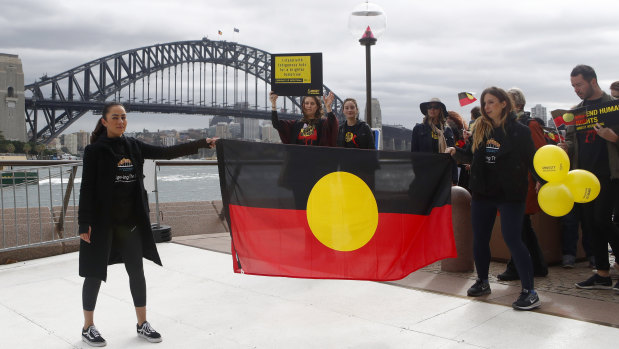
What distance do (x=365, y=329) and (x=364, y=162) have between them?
111 centimetres

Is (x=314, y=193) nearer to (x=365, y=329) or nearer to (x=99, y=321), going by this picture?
(x=365, y=329)

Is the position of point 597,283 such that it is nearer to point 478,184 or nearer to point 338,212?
point 478,184

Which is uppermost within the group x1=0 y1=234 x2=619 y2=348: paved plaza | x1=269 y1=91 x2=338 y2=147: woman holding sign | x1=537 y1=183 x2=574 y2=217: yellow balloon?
x1=269 y1=91 x2=338 y2=147: woman holding sign

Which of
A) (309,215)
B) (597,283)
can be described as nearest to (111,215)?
(309,215)

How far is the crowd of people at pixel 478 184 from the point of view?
3180 mm

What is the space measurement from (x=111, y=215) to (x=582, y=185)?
313cm

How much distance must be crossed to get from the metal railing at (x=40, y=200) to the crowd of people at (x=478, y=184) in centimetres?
294

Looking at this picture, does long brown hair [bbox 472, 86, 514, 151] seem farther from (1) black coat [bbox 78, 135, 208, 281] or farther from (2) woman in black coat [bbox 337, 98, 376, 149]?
(1) black coat [bbox 78, 135, 208, 281]

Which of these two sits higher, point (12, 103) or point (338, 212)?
point (12, 103)

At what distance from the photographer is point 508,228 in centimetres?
372

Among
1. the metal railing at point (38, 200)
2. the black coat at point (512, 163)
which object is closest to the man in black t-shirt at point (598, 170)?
the black coat at point (512, 163)

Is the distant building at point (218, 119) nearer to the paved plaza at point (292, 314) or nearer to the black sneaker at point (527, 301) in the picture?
the paved plaza at point (292, 314)

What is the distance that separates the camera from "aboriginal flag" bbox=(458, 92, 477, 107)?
7.46 meters

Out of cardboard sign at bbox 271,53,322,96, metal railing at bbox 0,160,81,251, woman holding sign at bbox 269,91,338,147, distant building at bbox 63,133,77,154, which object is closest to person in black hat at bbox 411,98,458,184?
woman holding sign at bbox 269,91,338,147
